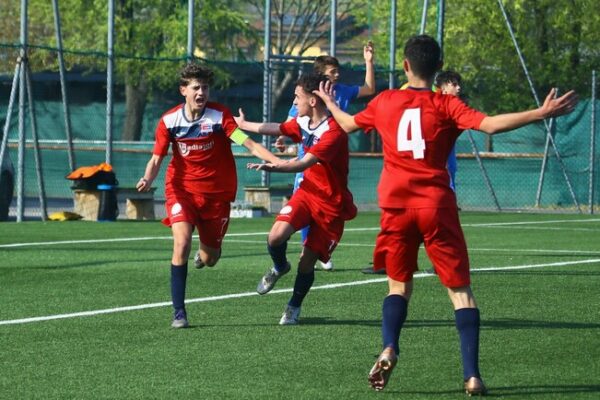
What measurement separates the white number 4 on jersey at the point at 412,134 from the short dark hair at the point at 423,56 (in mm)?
205

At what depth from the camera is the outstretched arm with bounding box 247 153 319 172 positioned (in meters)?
9.04

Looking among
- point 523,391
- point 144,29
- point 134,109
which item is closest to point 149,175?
point 523,391

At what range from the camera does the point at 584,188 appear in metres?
30.2

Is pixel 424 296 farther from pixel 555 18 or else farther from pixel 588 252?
pixel 555 18

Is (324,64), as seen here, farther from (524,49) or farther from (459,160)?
(524,49)

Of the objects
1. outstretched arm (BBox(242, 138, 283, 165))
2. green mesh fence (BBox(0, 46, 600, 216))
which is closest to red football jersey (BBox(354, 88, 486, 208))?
outstretched arm (BBox(242, 138, 283, 165))

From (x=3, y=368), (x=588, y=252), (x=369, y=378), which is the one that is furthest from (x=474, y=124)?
(x=588, y=252)

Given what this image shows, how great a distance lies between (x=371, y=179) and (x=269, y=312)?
20595 millimetres

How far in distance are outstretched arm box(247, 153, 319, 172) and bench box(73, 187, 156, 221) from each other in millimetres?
13924

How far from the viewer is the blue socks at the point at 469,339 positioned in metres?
7.15

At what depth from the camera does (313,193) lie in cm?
1066

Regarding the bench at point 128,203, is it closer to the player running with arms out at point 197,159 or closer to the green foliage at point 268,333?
the green foliage at point 268,333

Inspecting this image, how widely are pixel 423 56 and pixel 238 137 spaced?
3.05 m

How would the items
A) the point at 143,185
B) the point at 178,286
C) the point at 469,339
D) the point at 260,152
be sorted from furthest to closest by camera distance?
the point at 143,185
the point at 178,286
the point at 260,152
the point at 469,339
